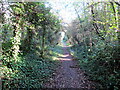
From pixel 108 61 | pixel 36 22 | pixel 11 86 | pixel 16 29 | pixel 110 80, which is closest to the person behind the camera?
pixel 11 86

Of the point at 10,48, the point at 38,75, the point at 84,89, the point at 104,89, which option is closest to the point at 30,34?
the point at 10,48

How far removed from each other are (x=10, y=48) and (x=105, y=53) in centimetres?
467

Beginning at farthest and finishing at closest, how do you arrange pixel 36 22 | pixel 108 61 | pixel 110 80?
1. pixel 36 22
2. pixel 108 61
3. pixel 110 80

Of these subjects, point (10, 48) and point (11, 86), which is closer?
point (11, 86)

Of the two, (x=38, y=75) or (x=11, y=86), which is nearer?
(x=11, y=86)

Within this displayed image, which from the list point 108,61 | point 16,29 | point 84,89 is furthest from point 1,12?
point 108,61

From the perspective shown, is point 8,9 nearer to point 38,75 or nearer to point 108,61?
point 38,75

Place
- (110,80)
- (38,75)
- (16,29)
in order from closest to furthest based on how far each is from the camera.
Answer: (110,80), (16,29), (38,75)

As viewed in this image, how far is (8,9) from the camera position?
3688 millimetres

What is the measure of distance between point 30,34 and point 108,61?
5926 mm

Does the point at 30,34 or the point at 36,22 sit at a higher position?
the point at 36,22

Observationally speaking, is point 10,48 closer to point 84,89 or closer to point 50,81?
point 50,81

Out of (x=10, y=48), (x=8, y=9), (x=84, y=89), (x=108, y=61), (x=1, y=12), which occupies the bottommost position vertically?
(x=84, y=89)

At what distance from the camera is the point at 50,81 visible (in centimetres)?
446
